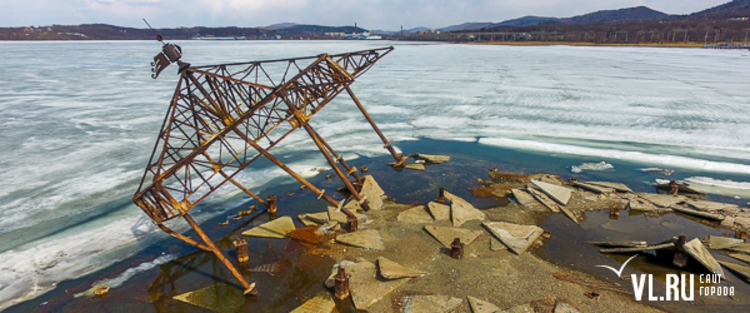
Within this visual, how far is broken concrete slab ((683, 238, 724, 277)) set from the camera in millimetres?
6332

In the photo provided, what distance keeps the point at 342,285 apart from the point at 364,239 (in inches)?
70.9

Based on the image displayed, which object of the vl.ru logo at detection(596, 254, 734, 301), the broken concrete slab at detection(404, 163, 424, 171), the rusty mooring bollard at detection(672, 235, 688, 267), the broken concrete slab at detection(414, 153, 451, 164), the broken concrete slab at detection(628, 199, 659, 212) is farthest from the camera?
the broken concrete slab at detection(414, 153, 451, 164)

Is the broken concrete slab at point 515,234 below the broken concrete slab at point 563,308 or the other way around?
the other way around

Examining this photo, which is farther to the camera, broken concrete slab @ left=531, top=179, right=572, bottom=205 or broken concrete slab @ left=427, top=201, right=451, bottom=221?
broken concrete slab @ left=531, top=179, right=572, bottom=205

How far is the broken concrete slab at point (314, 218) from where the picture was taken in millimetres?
8664

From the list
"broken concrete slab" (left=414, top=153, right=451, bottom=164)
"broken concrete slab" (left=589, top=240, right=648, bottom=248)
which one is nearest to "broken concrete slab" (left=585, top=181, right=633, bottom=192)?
"broken concrete slab" (left=589, top=240, right=648, bottom=248)

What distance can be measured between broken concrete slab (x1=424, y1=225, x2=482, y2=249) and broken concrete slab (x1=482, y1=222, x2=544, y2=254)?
1.21ft

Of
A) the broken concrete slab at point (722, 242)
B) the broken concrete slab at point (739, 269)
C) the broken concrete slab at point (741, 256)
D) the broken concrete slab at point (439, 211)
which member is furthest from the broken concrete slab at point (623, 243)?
the broken concrete slab at point (439, 211)

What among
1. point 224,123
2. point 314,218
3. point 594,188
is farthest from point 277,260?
point 594,188

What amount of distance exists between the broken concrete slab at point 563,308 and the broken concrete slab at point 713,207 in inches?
224

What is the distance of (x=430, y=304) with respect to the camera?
19.2ft

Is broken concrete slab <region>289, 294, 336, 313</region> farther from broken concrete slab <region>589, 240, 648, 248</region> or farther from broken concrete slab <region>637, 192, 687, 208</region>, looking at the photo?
broken concrete slab <region>637, 192, 687, 208</region>

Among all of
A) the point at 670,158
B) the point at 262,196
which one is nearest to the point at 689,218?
the point at 670,158

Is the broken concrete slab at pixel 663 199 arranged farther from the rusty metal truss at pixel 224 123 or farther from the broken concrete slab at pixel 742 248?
the rusty metal truss at pixel 224 123
